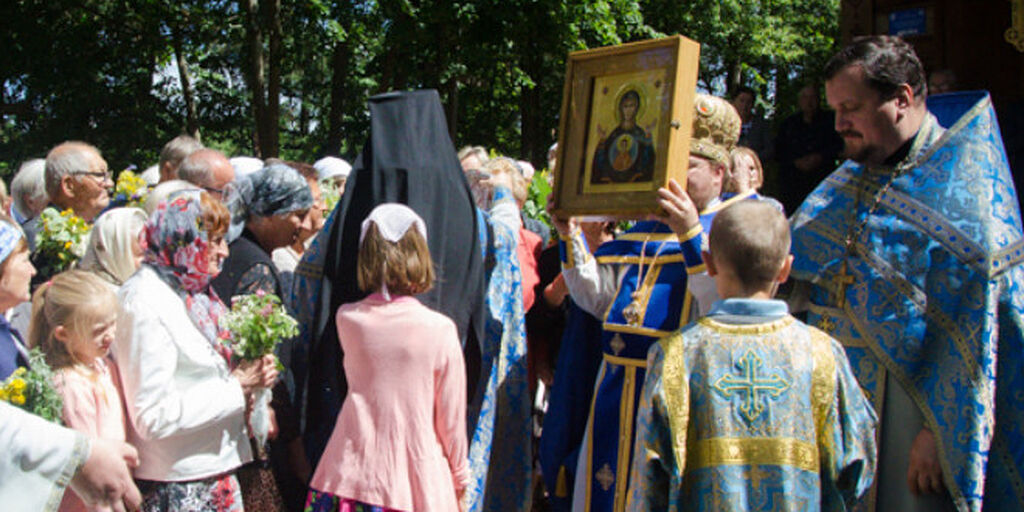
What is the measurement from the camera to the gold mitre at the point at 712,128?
3.90m

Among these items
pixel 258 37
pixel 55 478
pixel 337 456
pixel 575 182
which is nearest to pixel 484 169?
pixel 575 182

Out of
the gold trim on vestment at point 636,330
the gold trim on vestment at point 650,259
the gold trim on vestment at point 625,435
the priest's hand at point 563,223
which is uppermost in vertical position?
the priest's hand at point 563,223

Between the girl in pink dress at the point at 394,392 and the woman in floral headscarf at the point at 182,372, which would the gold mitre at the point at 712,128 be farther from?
the woman in floral headscarf at the point at 182,372

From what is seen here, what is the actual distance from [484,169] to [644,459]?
9.82ft

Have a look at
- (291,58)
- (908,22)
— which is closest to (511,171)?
(908,22)

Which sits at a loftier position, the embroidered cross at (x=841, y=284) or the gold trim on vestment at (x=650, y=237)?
the gold trim on vestment at (x=650, y=237)

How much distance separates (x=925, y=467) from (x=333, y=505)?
2084mm

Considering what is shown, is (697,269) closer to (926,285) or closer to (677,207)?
(677,207)

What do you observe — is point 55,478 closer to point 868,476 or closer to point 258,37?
point 868,476

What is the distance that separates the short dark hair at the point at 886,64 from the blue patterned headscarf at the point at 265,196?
233cm

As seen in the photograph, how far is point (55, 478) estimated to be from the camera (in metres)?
2.74

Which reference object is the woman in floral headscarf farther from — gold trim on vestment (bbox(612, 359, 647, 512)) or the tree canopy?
the tree canopy

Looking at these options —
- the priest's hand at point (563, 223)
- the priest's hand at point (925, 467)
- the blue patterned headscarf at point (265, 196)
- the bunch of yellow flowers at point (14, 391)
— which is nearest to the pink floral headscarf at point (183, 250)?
the blue patterned headscarf at point (265, 196)

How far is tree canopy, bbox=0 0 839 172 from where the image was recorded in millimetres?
15992
